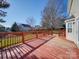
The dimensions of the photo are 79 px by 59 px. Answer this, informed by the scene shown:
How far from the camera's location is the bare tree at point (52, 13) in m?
28.4

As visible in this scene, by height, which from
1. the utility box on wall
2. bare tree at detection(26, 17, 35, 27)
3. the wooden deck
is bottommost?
the wooden deck

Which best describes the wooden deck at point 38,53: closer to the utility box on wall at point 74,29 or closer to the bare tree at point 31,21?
the utility box on wall at point 74,29

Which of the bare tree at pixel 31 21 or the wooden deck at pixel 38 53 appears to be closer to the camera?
the wooden deck at pixel 38 53

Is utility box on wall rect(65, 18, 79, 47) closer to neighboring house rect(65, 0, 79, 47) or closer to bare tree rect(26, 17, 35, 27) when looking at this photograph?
neighboring house rect(65, 0, 79, 47)

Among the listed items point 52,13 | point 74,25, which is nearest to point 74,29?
point 74,25

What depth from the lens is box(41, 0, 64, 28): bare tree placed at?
93.3 feet

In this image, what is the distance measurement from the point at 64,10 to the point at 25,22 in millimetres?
21507

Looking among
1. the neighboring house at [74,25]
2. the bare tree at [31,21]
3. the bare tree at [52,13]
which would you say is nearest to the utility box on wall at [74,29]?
the neighboring house at [74,25]

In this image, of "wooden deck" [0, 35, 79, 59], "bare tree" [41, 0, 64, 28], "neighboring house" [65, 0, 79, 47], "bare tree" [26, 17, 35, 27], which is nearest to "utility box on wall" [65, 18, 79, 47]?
"neighboring house" [65, 0, 79, 47]

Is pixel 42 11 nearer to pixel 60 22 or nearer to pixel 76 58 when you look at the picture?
pixel 60 22

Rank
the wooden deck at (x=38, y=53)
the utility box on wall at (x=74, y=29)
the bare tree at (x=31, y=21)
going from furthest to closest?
the bare tree at (x=31, y=21) < the utility box on wall at (x=74, y=29) < the wooden deck at (x=38, y=53)

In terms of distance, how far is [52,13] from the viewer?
2886 cm

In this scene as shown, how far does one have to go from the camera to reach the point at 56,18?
96.1ft

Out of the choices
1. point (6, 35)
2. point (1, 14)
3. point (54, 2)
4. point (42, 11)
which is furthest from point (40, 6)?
point (6, 35)
